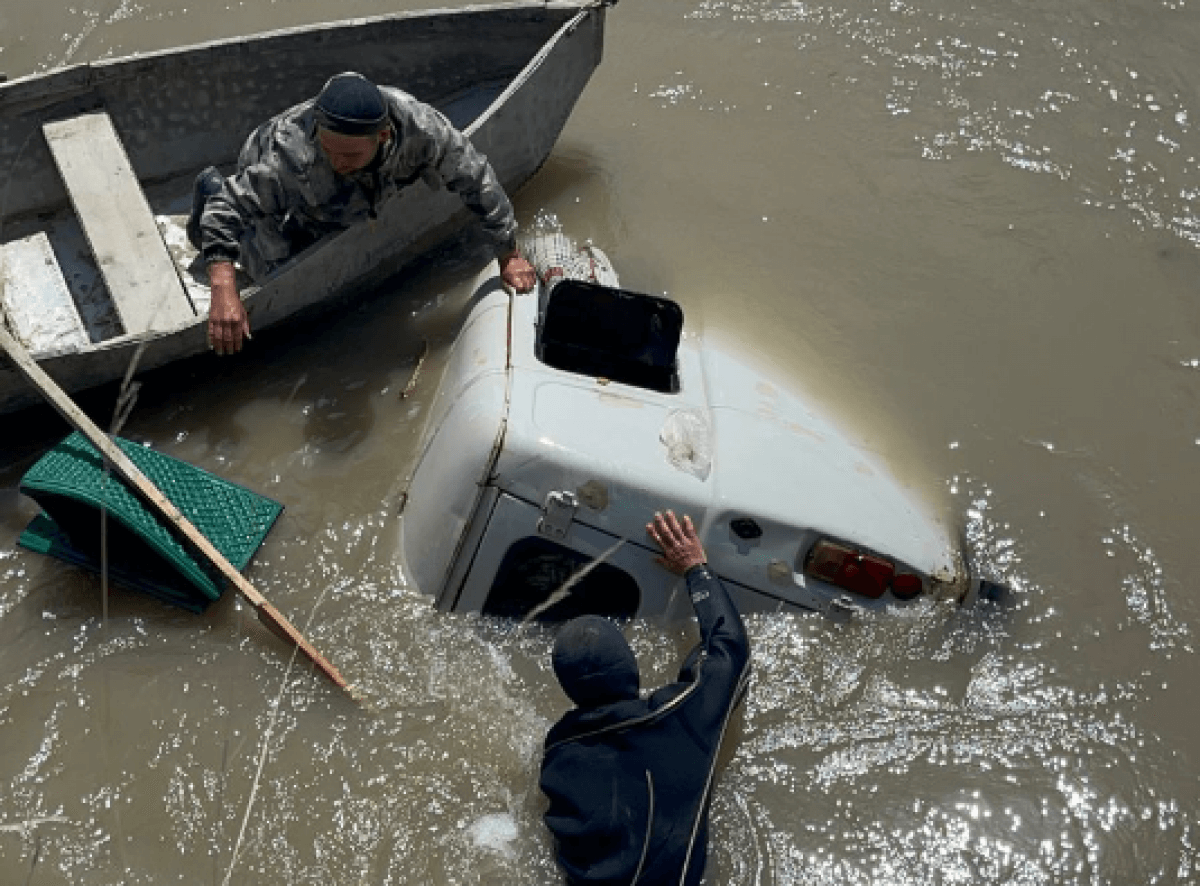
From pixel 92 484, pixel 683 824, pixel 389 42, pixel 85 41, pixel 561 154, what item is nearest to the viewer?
pixel 683 824

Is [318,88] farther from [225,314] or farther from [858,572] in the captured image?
[858,572]

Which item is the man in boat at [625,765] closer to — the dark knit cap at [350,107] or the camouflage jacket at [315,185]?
the camouflage jacket at [315,185]

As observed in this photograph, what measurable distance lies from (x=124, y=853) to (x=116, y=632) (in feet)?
3.21

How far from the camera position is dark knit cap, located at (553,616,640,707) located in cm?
359

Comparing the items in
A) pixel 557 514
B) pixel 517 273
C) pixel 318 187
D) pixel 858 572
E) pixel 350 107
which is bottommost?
pixel 858 572

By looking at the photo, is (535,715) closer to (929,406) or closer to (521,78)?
(929,406)

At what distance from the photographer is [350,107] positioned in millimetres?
4656

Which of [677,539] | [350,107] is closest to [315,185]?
[350,107]

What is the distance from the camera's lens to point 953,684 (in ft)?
15.3

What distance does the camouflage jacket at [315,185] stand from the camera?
202 inches

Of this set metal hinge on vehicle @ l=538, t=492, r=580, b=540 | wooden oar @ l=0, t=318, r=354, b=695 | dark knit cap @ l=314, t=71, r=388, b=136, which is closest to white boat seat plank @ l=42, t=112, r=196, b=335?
wooden oar @ l=0, t=318, r=354, b=695

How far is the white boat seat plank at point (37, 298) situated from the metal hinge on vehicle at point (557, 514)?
301cm

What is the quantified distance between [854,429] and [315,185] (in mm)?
2903

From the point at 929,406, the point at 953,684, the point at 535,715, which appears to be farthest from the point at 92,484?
the point at 929,406
